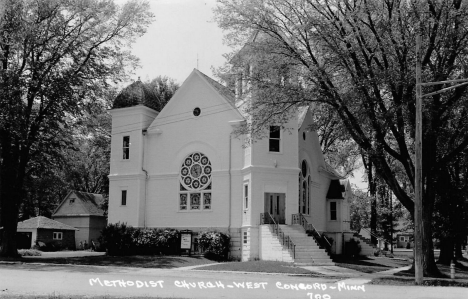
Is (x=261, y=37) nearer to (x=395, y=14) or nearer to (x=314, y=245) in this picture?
(x=395, y=14)

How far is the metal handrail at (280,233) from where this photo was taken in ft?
91.4

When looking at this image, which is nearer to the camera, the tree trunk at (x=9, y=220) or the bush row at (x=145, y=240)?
the bush row at (x=145, y=240)

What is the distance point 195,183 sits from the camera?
33.3 metres

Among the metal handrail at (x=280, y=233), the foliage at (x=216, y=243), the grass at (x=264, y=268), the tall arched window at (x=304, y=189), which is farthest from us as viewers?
the tall arched window at (x=304, y=189)

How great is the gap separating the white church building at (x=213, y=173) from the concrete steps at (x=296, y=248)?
0.19 ft

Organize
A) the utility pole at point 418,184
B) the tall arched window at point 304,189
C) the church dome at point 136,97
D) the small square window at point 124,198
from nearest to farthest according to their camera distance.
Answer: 1. the utility pole at point 418,184
2. the tall arched window at point 304,189
3. the small square window at point 124,198
4. the church dome at point 136,97

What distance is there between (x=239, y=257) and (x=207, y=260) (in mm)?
2055

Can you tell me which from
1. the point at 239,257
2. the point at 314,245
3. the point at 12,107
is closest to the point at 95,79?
the point at 12,107

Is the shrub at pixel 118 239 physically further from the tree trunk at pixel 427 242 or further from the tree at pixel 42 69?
the tree trunk at pixel 427 242

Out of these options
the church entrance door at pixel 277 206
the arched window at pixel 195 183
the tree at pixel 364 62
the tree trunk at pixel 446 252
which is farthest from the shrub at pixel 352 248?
the tree at pixel 364 62

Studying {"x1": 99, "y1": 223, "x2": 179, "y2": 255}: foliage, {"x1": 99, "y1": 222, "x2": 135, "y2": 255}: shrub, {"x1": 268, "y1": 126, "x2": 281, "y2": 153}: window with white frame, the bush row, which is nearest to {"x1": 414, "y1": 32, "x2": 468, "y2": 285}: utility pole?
{"x1": 268, "y1": 126, "x2": 281, "y2": 153}: window with white frame

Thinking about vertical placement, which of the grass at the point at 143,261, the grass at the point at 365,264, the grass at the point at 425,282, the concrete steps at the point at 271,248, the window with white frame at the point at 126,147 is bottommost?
the grass at the point at 365,264

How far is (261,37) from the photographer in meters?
25.5

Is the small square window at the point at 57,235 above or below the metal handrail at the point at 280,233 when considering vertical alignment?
below
